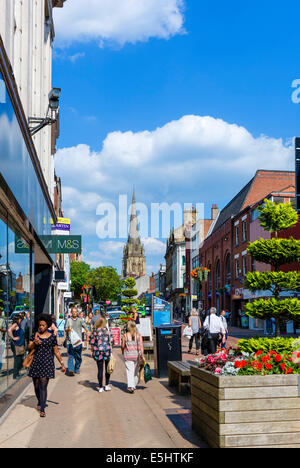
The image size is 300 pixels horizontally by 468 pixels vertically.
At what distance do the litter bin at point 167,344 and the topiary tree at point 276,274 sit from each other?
241cm

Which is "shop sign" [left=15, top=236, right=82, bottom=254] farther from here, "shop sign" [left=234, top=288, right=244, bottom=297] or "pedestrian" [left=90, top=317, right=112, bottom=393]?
"shop sign" [left=234, top=288, right=244, bottom=297]

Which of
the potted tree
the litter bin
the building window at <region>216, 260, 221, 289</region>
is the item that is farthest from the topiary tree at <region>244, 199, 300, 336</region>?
the building window at <region>216, 260, 221, 289</region>

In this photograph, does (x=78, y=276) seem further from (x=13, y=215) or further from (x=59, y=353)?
(x=59, y=353)

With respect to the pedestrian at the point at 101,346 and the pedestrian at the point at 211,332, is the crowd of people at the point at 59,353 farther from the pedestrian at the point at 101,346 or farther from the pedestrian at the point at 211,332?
the pedestrian at the point at 211,332

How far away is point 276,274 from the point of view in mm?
11164

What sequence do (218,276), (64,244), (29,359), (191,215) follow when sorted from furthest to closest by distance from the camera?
(191,215), (218,276), (64,244), (29,359)

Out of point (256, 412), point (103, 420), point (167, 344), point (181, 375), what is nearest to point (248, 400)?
point (256, 412)

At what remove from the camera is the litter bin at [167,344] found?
12.8m

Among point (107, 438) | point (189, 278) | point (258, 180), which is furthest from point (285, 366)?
point (189, 278)

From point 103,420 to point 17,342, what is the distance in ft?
11.8

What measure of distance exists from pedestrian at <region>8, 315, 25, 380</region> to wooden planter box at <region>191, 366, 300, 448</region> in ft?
17.4
